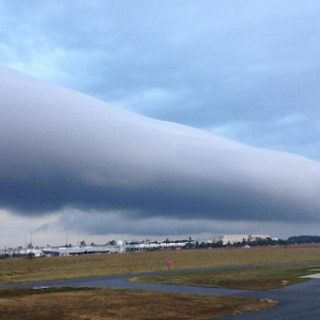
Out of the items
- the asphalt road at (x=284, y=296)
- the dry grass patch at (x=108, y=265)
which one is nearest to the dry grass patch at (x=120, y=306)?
the asphalt road at (x=284, y=296)

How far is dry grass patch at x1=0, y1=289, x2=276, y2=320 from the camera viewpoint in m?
27.2

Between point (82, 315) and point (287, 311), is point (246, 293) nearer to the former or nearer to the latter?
point (287, 311)

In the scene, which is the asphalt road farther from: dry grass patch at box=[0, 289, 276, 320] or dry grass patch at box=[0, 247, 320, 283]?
dry grass patch at box=[0, 247, 320, 283]

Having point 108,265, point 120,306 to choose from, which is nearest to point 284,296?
point 120,306

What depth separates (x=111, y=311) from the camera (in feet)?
95.0

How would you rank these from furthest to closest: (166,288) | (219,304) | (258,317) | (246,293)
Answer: (166,288)
(246,293)
(219,304)
(258,317)

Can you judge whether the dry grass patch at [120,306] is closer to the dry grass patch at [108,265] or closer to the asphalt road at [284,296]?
the asphalt road at [284,296]

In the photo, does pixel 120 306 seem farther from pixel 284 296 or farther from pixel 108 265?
pixel 108 265

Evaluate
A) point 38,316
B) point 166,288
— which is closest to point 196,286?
point 166,288

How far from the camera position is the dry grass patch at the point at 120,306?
27.2 meters

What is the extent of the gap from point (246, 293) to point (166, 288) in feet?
22.4

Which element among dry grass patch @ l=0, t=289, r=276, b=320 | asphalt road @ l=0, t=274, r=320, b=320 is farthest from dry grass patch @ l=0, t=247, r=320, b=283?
dry grass patch @ l=0, t=289, r=276, b=320

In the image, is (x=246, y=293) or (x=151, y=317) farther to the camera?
(x=246, y=293)

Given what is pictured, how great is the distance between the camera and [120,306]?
30.9 metres
